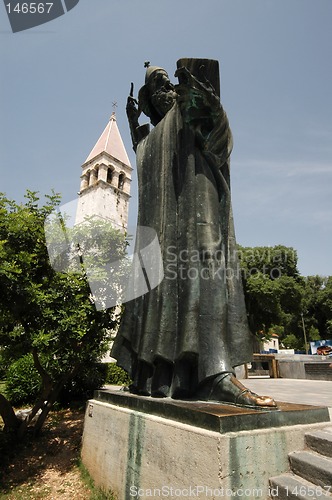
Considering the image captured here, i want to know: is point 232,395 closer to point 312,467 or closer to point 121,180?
point 312,467

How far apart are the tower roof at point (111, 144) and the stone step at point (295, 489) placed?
53713mm

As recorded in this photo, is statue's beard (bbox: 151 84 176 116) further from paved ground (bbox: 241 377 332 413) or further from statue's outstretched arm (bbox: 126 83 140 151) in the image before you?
paved ground (bbox: 241 377 332 413)

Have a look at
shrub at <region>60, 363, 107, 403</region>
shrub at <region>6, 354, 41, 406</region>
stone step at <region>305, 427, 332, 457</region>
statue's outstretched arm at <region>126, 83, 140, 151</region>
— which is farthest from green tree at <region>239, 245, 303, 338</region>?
stone step at <region>305, 427, 332, 457</region>

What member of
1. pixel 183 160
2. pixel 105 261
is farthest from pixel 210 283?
pixel 105 261

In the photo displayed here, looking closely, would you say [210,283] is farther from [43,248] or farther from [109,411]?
[43,248]

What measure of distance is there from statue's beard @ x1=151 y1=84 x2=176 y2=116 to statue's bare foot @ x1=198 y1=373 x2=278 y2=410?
3179mm

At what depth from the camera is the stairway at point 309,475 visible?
6.01 ft

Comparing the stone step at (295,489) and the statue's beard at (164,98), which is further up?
the statue's beard at (164,98)

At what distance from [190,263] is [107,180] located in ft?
166

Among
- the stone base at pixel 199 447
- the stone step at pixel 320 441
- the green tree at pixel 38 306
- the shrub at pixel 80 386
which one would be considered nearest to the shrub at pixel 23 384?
the shrub at pixel 80 386

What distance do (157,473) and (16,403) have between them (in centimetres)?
1062

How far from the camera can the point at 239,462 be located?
1.85 meters

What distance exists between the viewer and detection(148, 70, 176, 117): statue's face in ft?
13.1
